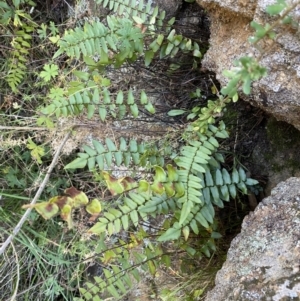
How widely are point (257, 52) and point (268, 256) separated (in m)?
0.91

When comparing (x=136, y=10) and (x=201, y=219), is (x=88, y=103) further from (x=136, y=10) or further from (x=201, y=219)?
(x=201, y=219)

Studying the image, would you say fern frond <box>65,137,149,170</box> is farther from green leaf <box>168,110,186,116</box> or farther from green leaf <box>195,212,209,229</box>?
green leaf <box>195,212,209,229</box>

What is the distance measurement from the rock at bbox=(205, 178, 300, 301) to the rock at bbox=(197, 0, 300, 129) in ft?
1.27

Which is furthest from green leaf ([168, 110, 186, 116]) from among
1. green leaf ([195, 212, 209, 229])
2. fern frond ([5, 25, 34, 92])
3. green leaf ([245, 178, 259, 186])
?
fern frond ([5, 25, 34, 92])

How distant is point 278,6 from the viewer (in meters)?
1.29

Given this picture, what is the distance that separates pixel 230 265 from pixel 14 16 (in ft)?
7.87

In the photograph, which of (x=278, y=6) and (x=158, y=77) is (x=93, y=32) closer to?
(x=158, y=77)

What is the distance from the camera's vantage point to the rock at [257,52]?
1.82 metres

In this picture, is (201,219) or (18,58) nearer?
(201,219)

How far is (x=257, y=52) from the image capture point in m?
1.96

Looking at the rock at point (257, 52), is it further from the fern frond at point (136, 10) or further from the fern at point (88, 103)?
the fern at point (88, 103)

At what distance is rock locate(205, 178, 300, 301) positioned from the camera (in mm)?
1730

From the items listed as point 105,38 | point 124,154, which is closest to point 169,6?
point 105,38

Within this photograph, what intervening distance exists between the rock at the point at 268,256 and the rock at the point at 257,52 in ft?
1.27
